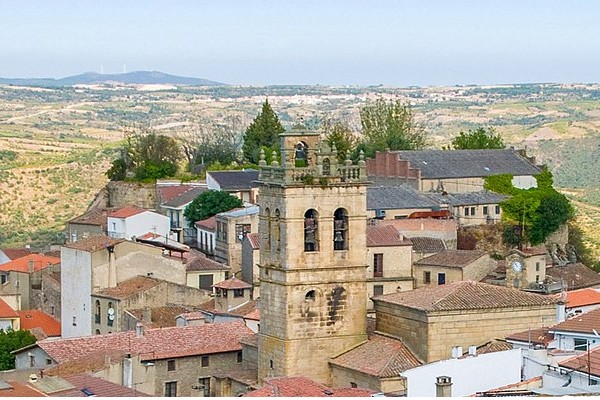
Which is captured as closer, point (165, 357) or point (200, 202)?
point (165, 357)

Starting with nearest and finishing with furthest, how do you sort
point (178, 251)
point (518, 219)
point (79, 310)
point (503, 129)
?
point (79, 310)
point (178, 251)
point (518, 219)
point (503, 129)

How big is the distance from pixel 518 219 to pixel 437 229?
5.71 meters

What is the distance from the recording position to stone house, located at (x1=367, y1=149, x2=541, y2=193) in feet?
242

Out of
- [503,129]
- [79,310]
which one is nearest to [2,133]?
[503,129]

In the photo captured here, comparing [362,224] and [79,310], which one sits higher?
[362,224]

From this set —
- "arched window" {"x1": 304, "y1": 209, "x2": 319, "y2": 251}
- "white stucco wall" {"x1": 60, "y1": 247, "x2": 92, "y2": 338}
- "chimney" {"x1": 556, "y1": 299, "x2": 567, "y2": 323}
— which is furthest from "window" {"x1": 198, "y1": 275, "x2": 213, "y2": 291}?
"chimney" {"x1": 556, "y1": 299, "x2": 567, "y2": 323}

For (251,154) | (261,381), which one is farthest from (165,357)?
(251,154)

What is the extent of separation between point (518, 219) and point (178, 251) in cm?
1387

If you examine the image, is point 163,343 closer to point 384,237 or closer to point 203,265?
point 384,237

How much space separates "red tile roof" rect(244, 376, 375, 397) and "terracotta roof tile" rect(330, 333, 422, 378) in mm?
1107

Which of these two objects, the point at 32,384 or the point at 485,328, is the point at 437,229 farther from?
the point at 32,384

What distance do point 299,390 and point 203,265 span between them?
22.7 m

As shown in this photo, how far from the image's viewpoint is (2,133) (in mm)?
155875

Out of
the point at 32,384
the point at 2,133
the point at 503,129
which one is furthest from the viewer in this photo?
the point at 503,129
